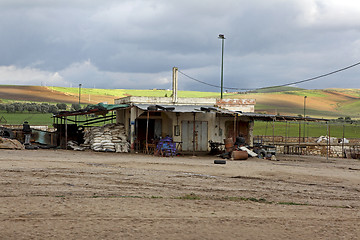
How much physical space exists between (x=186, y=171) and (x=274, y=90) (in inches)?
4187

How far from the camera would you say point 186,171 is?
727 inches

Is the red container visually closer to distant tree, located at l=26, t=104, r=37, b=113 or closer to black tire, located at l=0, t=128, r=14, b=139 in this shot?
black tire, located at l=0, t=128, r=14, b=139

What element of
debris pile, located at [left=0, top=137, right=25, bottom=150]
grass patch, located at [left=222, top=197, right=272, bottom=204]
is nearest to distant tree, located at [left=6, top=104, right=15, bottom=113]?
debris pile, located at [left=0, top=137, right=25, bottom=150]

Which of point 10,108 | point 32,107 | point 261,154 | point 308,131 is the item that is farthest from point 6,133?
point 32,107

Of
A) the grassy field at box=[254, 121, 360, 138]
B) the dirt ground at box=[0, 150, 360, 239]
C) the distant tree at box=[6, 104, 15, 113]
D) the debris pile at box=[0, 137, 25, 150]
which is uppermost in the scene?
the distant tree at box=[6, 104, 15, 113]

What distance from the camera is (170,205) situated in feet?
35.7

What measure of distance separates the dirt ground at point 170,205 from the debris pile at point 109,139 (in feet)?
37.7

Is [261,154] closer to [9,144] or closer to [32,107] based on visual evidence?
[9,144]

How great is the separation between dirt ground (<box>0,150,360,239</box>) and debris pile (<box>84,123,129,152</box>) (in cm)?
1149

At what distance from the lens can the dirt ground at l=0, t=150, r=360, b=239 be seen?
8.46 m

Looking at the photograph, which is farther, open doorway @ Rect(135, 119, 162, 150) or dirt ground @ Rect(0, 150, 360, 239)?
open doorway @ Rect(135, 119, 162, 150)

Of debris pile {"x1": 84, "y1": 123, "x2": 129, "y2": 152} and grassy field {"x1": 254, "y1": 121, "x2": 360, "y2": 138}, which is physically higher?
grassy field {"x1": 254, "y1": 121, "x2": 360, "y2": 138}

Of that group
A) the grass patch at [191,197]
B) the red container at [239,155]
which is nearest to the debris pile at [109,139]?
the red container at [239,155]

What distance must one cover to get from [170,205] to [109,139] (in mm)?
19511
